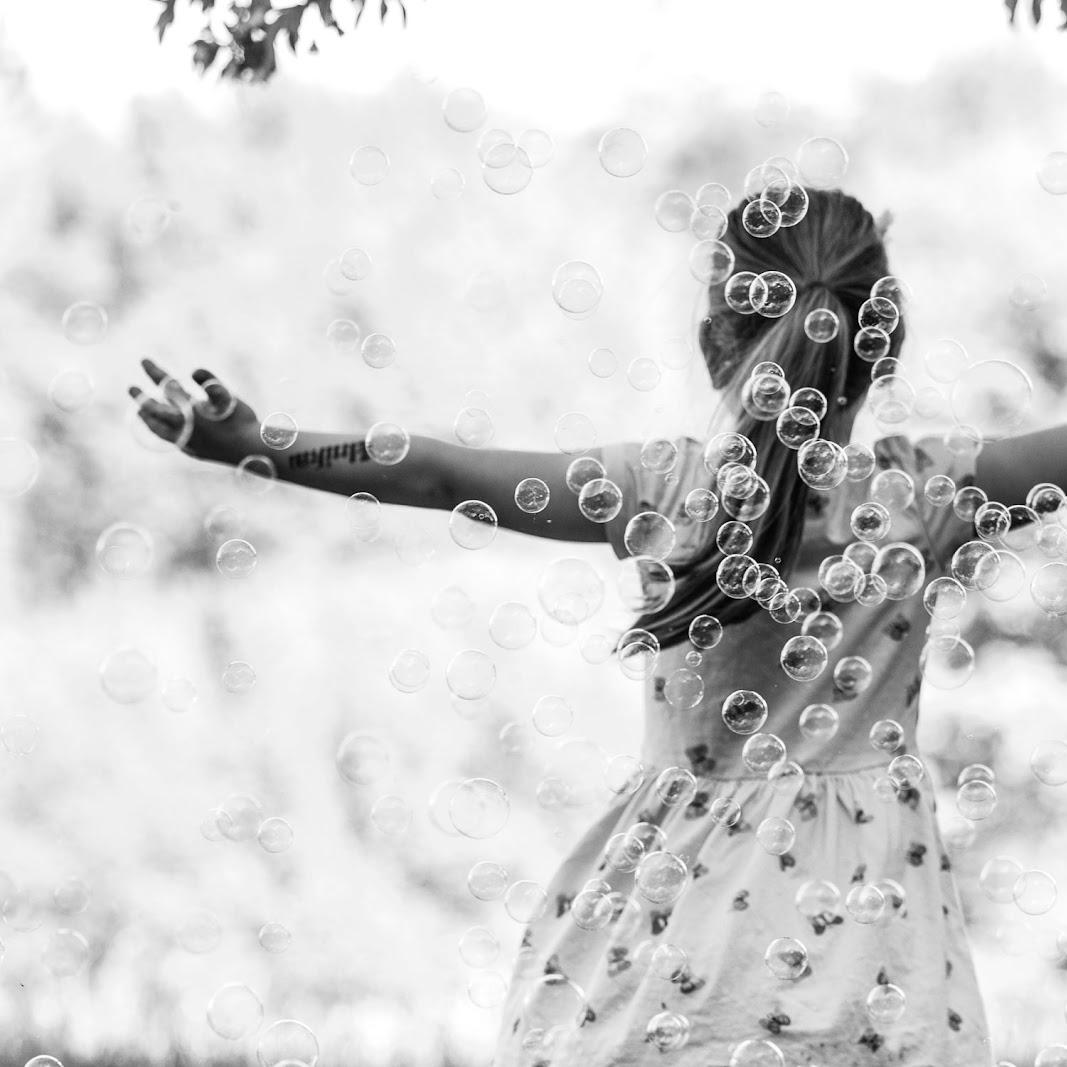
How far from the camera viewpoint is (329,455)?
1682mm

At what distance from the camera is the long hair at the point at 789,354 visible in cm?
174

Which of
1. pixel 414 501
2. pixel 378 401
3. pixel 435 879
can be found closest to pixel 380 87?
pixel 378 401

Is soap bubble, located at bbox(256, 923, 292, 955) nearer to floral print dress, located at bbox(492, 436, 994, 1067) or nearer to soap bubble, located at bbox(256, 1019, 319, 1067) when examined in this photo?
soap bubble, located at bbox(256, 1019, 319, 1067)

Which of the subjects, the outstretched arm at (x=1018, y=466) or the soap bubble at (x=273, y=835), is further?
the soap bubble at (x=273, y=835)

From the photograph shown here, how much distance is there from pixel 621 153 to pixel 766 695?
4.04 ft

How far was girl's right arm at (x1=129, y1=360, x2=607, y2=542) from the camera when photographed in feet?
5.36

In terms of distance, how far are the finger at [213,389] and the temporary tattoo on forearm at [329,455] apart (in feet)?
0.30

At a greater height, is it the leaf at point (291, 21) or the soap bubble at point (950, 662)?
the leaf at point (291, 21)

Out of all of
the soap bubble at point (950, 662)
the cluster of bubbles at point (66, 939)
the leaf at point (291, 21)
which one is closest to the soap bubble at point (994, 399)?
the soap bubble at point (950, 662)

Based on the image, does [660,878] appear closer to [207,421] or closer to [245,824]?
[207,421]

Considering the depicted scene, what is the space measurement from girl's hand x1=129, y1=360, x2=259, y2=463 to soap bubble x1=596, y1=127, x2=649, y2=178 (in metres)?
1.15

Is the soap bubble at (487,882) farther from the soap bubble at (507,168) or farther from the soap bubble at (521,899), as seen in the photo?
the soap bubble at (507,168)

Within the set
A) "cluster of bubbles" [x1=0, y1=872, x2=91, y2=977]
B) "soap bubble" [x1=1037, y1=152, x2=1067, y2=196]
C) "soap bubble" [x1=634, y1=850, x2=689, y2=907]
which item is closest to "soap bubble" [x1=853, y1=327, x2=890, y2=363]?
"soap bubble" [x1=634, y1=850, x2=689, y2=907]

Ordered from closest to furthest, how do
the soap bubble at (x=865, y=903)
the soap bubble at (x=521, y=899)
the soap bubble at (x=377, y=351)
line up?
the soap bubble at (x=865, y=903) < the soap bubble at (x=521, y=899) < the soap bubble at (x=377, y=351)
